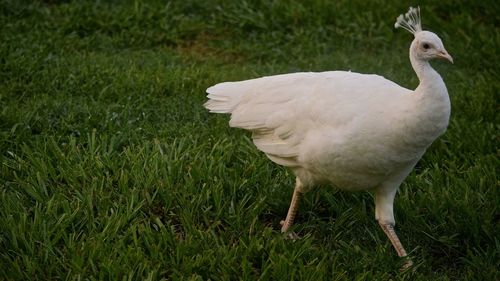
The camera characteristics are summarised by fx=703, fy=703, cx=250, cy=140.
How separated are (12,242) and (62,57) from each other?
2.83 m

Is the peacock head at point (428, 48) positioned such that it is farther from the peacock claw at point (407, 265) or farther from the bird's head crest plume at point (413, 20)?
the peacock claw at point (407, 265)

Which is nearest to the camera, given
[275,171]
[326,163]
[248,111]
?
[326,163]

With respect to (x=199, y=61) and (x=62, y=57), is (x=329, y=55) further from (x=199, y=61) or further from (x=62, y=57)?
(x=62, y=57)

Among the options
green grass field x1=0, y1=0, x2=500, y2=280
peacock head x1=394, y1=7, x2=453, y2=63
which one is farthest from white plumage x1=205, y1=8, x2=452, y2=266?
green grass field x1=0, y1=0, x2=500, y2=280

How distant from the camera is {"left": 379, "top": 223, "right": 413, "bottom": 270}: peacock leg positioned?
362cm

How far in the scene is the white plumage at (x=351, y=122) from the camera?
3.24 metres

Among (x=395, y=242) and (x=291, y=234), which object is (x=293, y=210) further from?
(x=395, y=242)

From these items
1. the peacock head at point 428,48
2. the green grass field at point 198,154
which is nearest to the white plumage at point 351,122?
the peacock head at point 428,48

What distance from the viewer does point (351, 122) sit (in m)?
3.36

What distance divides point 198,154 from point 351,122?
1.29 meters

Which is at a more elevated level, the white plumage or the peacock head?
the peacock head

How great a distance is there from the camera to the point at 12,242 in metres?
3.39

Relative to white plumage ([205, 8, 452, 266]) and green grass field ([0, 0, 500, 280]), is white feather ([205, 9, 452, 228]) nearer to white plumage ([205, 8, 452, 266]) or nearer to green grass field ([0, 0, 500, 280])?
white plumage ([205, 8, 452, 266])

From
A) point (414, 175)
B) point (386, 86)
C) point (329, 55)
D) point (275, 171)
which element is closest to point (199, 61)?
point (329, 55)
